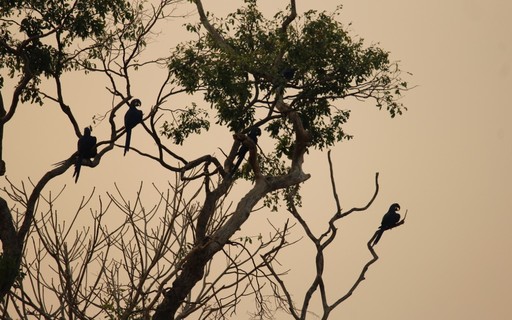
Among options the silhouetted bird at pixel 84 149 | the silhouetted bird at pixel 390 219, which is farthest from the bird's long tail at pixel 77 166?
the silhouetted bird at pixel 390 219

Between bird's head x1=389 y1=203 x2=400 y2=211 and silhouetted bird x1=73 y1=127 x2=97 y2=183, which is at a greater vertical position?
bird's head x1=389 y1=203 x2=400 y2=211

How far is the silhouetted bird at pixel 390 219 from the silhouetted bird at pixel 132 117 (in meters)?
5.00

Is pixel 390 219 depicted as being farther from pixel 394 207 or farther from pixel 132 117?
pixel 132 117

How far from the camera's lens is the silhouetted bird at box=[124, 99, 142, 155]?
15.4 metres

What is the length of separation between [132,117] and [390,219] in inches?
209

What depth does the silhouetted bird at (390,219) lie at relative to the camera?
15211mm

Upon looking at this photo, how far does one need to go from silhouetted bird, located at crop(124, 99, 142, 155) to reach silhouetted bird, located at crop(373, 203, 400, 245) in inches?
197

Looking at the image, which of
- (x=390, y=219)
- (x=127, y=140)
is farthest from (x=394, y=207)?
(x=127, y=140)

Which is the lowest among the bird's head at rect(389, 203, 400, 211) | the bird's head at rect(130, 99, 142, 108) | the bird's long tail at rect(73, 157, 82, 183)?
the bird's long tail at rect(73, 157, 82, 183)

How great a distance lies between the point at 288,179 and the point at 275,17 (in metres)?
4.86

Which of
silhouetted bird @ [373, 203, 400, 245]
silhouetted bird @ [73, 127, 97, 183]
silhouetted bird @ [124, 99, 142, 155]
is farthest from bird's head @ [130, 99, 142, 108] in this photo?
silhouetted bird @ [373, 203, 400, 245]

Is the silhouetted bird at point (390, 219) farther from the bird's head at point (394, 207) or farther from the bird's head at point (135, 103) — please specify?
the bird's head at point (135, 103)

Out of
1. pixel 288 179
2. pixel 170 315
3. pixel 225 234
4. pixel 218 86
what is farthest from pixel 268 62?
pixel 170 315

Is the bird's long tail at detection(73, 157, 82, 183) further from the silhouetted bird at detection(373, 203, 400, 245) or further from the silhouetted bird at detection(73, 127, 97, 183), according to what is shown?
the silhouetted bird at detection(373, 203, 400, 245)
